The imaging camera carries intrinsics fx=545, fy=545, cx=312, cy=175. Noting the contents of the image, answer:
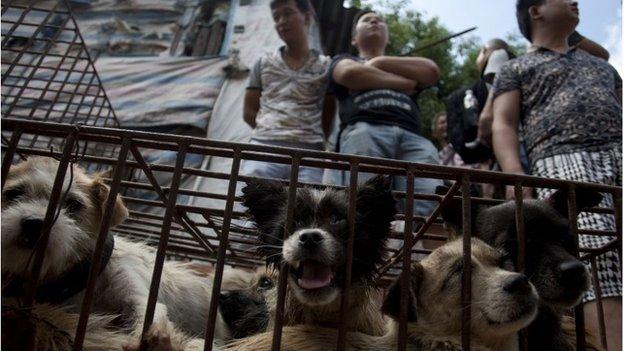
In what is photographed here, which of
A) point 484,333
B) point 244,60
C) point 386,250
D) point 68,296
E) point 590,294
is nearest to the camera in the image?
point 484,333

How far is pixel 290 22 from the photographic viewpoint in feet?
14.5

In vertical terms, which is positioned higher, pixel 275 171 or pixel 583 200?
pixel 275 171

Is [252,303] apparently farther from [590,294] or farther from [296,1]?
[296,1]

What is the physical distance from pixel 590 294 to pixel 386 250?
1090mm

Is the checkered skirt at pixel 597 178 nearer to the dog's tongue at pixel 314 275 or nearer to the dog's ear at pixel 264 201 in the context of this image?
the dog's tongue at pixel 314 275

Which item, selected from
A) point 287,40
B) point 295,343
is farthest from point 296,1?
point 295,343

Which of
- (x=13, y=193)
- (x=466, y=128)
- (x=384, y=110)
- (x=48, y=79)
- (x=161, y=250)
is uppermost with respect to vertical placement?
(x=48, y=79)

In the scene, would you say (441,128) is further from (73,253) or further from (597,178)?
(73,253)

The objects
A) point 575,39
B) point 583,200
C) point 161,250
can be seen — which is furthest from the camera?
point 575,39

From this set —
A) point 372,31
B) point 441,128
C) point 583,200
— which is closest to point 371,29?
point 372,31

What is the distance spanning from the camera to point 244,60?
774cm

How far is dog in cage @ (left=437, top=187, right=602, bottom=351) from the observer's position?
2.00 meters

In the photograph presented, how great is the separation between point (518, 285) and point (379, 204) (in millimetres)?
668

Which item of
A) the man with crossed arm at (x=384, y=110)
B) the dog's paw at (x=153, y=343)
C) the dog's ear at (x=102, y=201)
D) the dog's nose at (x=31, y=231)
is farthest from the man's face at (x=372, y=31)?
the dog's paw at (x=153, y=343)
